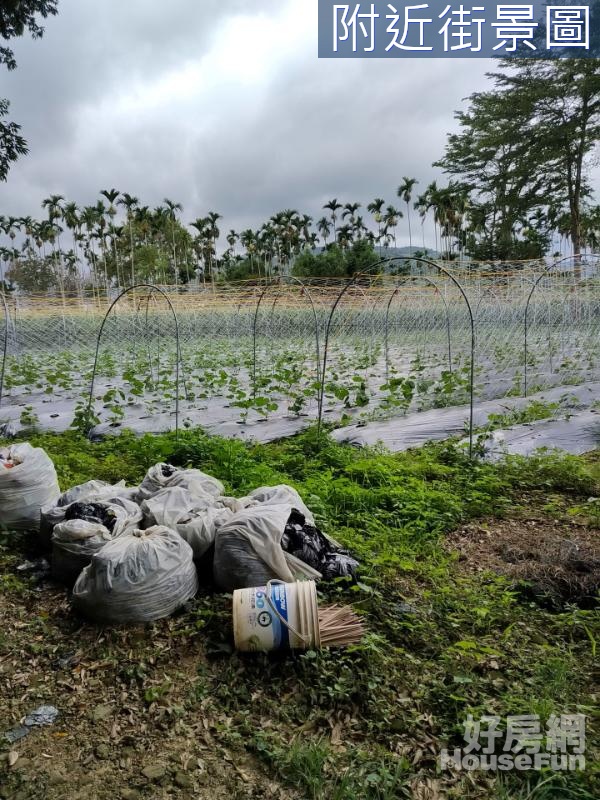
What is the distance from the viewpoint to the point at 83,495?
3684 mm

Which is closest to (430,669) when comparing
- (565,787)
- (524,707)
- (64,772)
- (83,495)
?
(524,707)

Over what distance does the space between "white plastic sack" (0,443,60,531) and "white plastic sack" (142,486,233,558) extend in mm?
790

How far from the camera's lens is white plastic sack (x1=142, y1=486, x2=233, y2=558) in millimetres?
3174

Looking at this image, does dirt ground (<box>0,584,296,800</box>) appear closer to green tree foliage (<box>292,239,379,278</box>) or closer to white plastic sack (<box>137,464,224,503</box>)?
white plastic sack (<box>137,464,224,503</box>)

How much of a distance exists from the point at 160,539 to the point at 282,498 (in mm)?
849

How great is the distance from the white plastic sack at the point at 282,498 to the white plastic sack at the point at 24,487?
137 cm

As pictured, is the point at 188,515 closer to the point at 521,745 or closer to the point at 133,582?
the point at 133,582

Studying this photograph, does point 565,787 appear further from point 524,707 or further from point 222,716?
point 222,716

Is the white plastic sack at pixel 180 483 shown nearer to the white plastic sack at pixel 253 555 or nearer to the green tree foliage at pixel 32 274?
the white plastic sack at pixel 253 555

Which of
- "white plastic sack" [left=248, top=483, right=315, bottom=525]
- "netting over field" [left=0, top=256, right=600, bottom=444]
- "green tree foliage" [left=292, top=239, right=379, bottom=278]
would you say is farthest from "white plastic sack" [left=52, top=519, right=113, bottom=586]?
"green tree foliage" [left=292, top=239, right=379, bottom=278]

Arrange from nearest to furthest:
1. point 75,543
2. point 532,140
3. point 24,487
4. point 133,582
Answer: point 133,582 → point 75,543 → point 24,487 → point 532,140

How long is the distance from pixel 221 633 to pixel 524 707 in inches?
52.2

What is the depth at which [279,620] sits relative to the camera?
8.39 feet

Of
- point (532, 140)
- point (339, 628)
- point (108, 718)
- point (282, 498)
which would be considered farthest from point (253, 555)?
point (532, 140)
